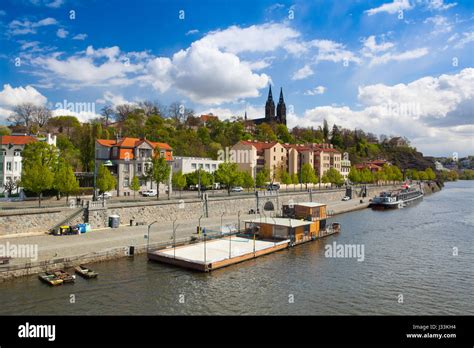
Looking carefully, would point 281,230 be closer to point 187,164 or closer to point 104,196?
point 104,196

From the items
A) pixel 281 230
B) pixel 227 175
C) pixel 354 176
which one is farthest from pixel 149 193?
pixel 354 176

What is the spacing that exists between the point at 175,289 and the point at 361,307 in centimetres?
1103

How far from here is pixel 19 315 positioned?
19.1 m

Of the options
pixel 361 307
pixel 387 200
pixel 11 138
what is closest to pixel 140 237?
pixel 361 307

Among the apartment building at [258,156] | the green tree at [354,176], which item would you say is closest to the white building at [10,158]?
the apartment building at [258,156]

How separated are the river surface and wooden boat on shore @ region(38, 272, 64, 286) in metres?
0.33

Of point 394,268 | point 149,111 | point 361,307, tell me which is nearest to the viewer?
point 361,307

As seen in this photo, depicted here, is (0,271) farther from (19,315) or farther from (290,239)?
(290,239)

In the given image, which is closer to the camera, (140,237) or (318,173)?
→ (140,237)

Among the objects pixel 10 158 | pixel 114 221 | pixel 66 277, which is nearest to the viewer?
pixel 66 277

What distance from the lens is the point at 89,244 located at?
3097cm

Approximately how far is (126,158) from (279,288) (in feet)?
124

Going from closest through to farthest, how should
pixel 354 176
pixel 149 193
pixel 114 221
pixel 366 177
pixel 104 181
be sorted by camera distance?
pixel 114 221
pixel 104 181
pixel 149 193
pixel 354 176
pixel 366 177

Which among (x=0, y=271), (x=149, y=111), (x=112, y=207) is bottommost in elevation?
(x=0, y=271)
